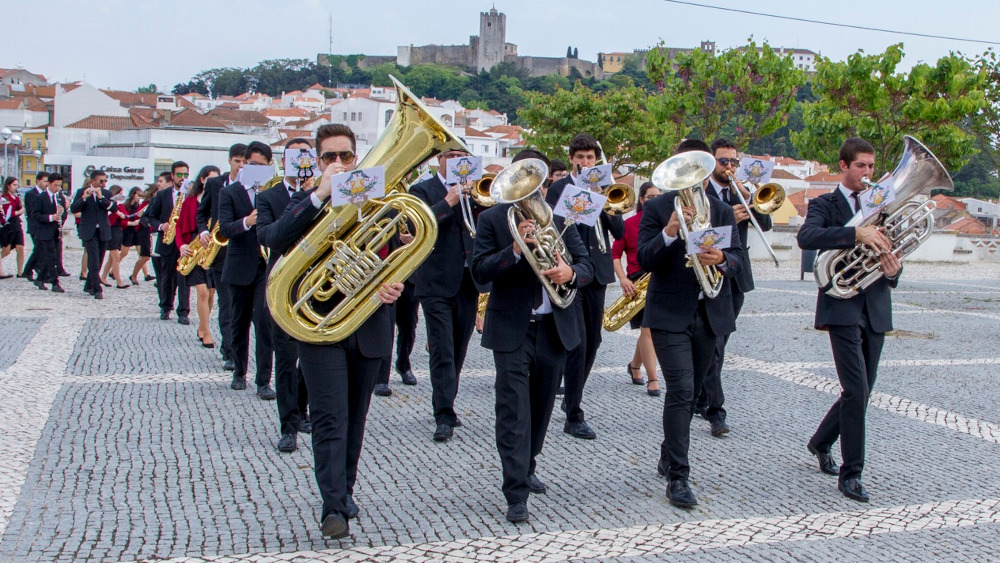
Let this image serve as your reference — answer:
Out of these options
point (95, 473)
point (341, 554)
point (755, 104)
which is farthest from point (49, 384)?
point (755, 104)

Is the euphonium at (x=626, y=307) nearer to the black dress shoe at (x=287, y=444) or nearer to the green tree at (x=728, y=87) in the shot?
the black dress shoe at (x=287, y=444)

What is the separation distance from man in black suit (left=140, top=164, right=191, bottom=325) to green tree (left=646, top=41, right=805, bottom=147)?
1525cm

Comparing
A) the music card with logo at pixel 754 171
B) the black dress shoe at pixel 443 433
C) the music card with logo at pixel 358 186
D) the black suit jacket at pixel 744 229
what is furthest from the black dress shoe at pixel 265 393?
the music card with logo at pixel 754 171

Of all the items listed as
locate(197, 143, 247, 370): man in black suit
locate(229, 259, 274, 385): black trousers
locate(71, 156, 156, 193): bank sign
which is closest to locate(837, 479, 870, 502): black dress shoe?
locate(229, 259, 274, 385): black trousers

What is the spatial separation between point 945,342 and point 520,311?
28.7ft

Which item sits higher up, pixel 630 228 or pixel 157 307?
pixel 630 228

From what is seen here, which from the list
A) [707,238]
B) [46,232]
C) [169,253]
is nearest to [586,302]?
[707,238]

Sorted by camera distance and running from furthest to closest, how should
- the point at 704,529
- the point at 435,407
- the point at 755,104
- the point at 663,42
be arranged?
the point at 663,42 → the point at 755,104 → the point at 435,407 → the point at 704,529

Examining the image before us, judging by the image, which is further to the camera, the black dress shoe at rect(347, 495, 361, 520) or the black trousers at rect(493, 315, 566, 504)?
the black trousers at rect(493, 315, 566, 504)

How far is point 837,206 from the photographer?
19.8ft

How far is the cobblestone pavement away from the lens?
15.5 ft

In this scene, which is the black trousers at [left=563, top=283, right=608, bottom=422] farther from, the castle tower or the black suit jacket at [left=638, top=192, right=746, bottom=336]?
the castle tower

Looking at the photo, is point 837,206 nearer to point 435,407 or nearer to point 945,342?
point 435,407

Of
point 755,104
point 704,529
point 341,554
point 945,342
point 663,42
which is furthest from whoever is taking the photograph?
point 663,42
